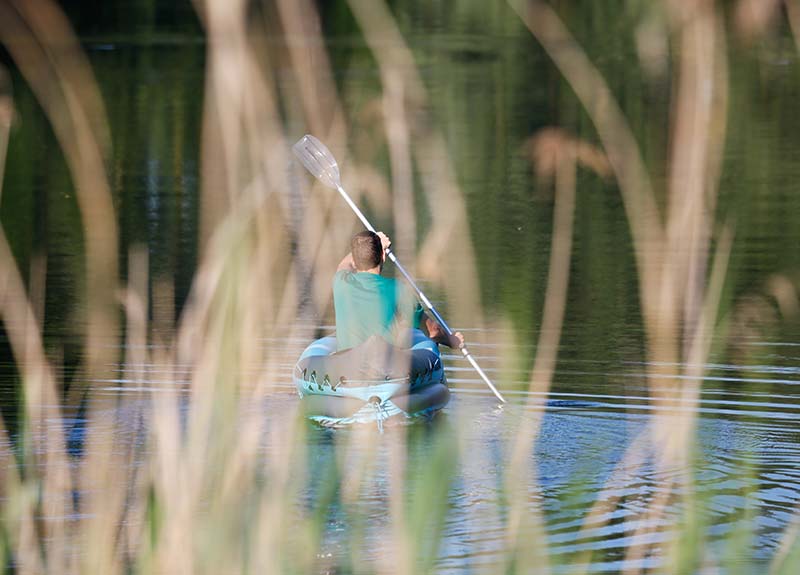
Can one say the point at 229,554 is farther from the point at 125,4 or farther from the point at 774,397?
the point at 125,4

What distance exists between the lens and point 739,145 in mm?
19469

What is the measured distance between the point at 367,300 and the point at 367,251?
0.84 ft

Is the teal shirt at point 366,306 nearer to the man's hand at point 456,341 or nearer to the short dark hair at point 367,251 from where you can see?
the short dark hair at point 367,251

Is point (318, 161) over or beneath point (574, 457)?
over

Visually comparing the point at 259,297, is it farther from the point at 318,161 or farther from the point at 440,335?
the point at 440,335

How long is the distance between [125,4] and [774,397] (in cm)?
2808

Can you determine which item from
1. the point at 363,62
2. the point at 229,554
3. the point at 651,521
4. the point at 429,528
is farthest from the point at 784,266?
the point at 363,62

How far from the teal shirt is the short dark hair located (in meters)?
0.06

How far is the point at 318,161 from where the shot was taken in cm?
823

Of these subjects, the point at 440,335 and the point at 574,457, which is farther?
the point at 440,335

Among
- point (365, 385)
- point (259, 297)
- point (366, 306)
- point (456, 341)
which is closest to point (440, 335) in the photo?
point (456, 341)

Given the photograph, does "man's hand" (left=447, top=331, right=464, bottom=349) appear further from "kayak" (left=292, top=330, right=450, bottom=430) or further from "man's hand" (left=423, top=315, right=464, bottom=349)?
"kayak" (left=292, top=330, right=450, bottom=430)

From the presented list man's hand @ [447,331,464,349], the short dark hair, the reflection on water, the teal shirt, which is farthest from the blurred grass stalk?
man's hand @ [447,331,464,349]

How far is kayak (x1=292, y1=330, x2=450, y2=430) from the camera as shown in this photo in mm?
8008
